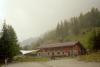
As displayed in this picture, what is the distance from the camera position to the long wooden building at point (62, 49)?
A: 407cm

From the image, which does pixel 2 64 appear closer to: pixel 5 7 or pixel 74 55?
pixel 5 7

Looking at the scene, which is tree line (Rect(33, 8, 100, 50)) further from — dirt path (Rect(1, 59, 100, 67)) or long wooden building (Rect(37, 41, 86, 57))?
dirt path (Rect(1, 59, 100, 67))

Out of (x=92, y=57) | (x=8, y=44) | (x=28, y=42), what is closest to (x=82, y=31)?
(x=92, y=57)

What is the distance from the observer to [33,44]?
441 cm

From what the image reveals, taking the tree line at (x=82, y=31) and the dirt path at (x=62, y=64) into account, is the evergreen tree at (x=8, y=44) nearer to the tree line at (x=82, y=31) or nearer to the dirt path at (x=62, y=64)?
the dirt path at (x=62, y=64)

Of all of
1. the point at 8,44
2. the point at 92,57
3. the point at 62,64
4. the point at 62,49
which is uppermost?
the point at 8,44

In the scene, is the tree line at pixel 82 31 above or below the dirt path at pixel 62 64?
above

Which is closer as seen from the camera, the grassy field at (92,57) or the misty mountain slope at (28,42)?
the grassy field at (92,57)

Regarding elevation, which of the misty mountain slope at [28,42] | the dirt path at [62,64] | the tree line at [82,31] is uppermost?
the tree line at [82,31]

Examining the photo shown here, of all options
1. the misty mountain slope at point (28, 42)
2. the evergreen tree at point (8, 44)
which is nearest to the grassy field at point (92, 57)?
the misty mountain slope at point (28, 42)

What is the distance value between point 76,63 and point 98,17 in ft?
3.06

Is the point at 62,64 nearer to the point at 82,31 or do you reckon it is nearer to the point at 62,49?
the point at 62,49

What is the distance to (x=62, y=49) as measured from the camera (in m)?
4.31

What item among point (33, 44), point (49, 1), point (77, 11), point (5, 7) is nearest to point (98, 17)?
point (77, 11)
